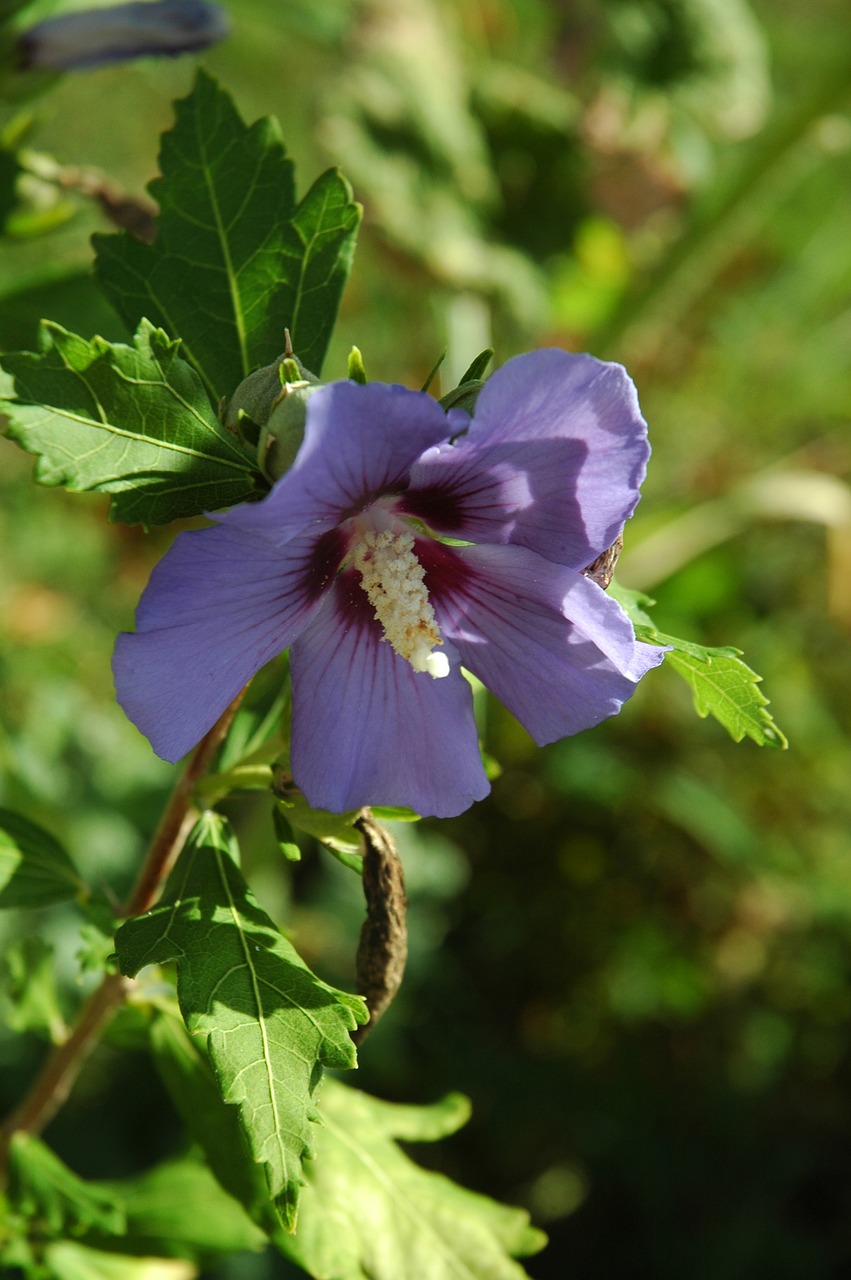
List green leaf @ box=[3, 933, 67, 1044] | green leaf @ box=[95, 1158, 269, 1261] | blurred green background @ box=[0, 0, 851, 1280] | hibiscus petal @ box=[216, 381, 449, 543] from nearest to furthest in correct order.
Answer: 1. hibiscus petal @ box=[216, 381, 449, 543]
2. green leaf @ box=[3, 933, 67, 1044]
3. green leaf @ box=[95, 1158, 269, 1261]
4. blurred green background @ box=[0, 0, 851, 1280]

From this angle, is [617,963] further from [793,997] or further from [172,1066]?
[172,1066]

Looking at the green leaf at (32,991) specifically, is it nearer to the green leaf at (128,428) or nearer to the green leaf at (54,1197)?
the green leaf at (54,1197)

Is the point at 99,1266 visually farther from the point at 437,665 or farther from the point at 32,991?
the point at 437,665

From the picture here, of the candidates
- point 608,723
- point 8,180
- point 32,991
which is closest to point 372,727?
point 32,991

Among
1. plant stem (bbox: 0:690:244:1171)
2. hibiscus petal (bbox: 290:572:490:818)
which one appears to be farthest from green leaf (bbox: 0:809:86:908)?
hibiscus petal (bbox: 290:572:490:818)

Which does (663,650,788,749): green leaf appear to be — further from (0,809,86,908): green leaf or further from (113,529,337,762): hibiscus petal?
(0,809,86,908): green leaf

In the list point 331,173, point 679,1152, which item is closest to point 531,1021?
point 679,1152

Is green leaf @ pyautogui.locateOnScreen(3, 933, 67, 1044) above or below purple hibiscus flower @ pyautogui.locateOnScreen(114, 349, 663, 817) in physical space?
below
